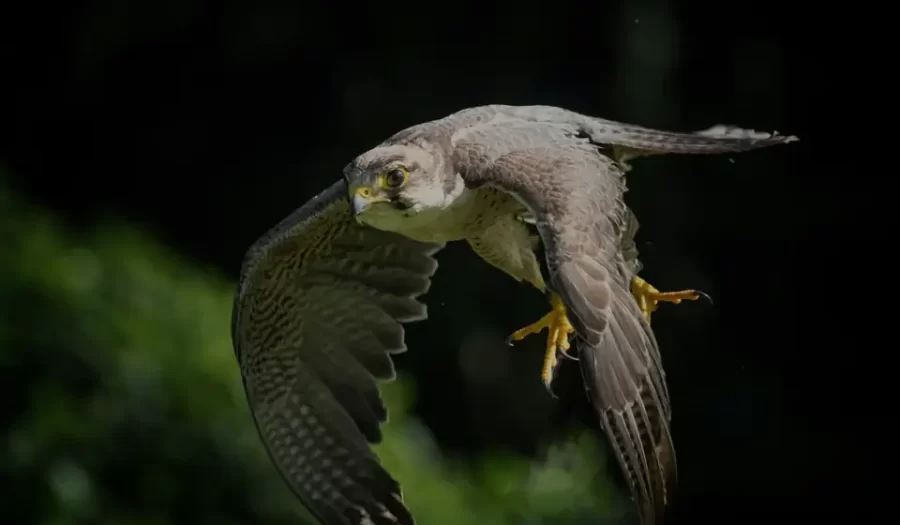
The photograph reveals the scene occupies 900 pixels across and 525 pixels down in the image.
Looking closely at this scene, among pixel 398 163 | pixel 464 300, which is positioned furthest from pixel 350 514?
pixel 464 300

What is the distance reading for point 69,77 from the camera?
733 cm

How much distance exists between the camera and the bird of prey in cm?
269

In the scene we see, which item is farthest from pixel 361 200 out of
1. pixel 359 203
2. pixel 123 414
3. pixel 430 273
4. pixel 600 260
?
pixel 123 414

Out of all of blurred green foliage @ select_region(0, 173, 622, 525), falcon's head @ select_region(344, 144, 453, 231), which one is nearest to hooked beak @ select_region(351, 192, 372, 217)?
falcon's head @ select_region(344, 144, 453, 231)

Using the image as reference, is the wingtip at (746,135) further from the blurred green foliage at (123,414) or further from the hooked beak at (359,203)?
the blurred green foliage at (123,414)

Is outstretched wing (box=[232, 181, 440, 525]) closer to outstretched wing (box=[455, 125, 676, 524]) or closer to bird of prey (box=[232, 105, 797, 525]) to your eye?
bird of prey (box=[232, 105, 797, 525])

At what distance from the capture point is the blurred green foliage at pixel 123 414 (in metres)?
4.47

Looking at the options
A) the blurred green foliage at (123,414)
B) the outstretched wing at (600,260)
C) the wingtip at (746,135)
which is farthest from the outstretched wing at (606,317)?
the blurred green foliage at (123,414)

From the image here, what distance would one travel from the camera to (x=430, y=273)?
3.87m

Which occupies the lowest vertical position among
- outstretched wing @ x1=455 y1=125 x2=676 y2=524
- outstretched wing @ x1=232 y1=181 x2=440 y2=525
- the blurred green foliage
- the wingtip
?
the blurred green foliage

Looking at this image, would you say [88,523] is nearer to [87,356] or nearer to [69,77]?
[87,356]

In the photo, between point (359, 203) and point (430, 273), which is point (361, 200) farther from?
point (430, 273)

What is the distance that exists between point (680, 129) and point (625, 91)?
0.93ft

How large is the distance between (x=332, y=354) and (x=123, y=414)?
87 cm
